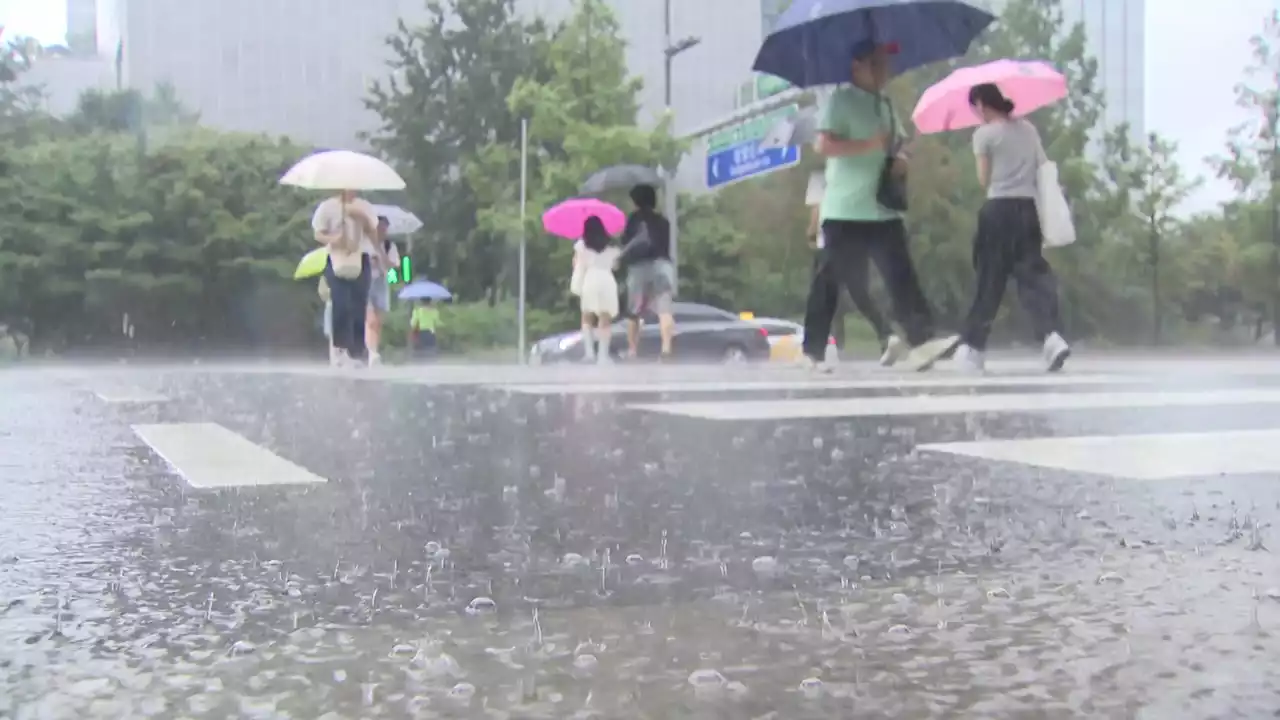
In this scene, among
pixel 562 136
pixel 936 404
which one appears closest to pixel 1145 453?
pixel 936 404

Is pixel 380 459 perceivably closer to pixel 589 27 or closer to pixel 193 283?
pixel 589 27

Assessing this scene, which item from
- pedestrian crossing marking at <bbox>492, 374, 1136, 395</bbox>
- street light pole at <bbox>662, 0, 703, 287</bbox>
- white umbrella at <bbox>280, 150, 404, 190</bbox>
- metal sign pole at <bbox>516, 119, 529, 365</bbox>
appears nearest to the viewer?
pedestrian crossing marking at <bbox>492, 374, 1136, 395</bbox>

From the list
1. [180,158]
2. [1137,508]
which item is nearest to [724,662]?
[1137,508]

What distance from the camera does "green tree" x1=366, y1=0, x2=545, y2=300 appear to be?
24.5 m

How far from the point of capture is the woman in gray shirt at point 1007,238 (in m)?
7.90

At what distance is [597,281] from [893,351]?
Result: 4354 millimetres

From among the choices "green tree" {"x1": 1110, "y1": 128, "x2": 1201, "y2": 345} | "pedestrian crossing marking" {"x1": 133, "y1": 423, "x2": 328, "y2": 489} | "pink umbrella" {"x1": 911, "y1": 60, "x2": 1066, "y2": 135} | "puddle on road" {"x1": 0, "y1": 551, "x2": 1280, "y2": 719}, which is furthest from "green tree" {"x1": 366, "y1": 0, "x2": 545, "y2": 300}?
"puddle on road" {"x1": 0, "y1": 551, "x2": 1280, "y2": 719}

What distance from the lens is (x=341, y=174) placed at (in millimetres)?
12969

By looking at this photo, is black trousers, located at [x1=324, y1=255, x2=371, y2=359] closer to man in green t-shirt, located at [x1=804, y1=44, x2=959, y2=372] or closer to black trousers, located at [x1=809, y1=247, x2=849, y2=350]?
black trousers, located at [x1=809, y1=247, x2=849, y2=350]

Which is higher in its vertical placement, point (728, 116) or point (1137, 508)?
point (728, 116)

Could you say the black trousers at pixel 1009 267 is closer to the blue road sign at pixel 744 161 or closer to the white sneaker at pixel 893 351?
the white sneaker at pixel 893 351

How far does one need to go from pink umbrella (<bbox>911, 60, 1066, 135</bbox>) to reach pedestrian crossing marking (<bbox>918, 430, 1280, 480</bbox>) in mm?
5141

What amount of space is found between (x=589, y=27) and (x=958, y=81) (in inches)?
582

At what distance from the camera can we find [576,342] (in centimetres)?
1775
